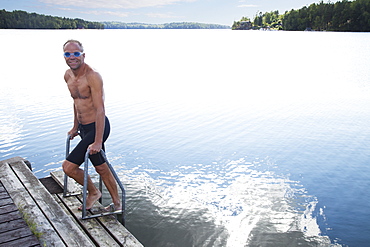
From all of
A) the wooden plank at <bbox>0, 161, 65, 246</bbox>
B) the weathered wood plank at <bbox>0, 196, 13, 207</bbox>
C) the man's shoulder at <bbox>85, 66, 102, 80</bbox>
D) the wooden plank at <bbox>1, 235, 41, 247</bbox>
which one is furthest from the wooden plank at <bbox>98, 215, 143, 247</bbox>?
the man's shoulder at <bbox>85, 66, 102, 80</bbox>

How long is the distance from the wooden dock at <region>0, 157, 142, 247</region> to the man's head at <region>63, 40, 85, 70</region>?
158cm

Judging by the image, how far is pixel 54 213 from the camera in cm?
409

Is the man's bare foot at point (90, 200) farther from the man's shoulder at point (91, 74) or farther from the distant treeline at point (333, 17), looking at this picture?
the distant treeline at point (333, 17)

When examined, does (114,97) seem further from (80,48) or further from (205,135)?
(80,48)

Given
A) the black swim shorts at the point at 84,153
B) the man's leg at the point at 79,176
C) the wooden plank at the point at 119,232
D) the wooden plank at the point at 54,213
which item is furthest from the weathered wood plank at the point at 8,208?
the wooden plank at the point at 119,232

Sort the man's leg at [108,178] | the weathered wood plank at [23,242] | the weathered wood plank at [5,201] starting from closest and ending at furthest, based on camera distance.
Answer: the weathered wood plank at [23,242], the weathered wood plank at [5,201], the man's leg at [108,178]

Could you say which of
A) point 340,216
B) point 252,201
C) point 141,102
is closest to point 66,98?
point 141,102

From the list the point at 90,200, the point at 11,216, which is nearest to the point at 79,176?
the point at 90,200

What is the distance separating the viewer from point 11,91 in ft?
60.7

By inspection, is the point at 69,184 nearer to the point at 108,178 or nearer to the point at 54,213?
the point at 108,178

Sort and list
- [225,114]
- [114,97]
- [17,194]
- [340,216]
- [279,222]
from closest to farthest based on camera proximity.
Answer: [17,194]
[279,222]
[340,216]
[225,114]
[114,97]

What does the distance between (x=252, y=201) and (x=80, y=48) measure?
390 cm

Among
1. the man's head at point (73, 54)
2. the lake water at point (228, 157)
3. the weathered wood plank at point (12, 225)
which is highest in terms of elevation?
the man's head at point (73, 54)

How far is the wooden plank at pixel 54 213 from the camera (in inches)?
141
